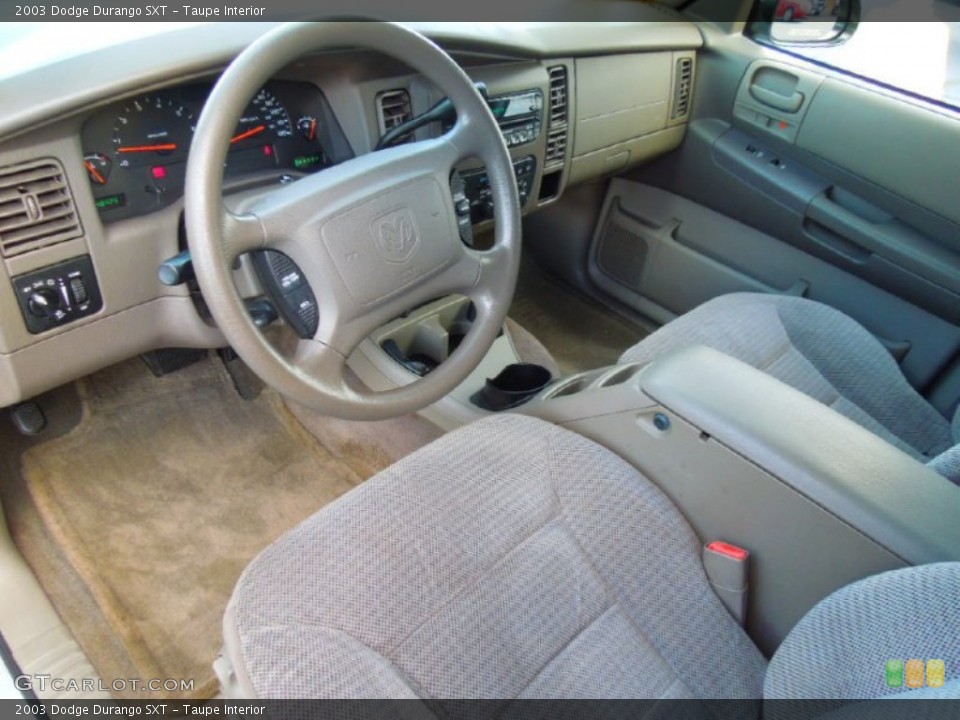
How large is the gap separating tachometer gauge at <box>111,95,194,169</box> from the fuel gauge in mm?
18

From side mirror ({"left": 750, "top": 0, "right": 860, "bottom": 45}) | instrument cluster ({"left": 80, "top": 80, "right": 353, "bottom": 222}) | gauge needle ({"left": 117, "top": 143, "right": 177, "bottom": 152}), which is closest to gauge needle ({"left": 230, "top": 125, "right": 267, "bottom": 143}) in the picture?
instrument cluster ({"left": 80, "top": 80, "right": 353, "bottom": 222})

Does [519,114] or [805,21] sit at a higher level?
[805,21]

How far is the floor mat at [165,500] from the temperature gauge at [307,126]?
651 mm

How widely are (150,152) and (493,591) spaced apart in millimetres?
835

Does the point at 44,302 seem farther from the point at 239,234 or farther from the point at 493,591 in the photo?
the point at 493,591

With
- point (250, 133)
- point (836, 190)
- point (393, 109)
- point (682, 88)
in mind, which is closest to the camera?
point (250, 133)

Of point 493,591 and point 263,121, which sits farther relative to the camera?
point 263,121

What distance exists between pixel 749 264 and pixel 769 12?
0.65m

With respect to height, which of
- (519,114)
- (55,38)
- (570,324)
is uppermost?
(55,38)

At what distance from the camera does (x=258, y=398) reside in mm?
1775

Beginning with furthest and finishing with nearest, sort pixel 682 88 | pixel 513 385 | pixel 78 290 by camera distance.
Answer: pixel 682 88, pixel 513 385, pixel 78 290

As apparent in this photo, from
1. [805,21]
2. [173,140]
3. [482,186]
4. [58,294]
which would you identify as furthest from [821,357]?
[58,294]

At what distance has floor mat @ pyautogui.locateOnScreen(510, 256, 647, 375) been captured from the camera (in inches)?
86.9

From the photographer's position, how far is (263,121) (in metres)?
1.29
